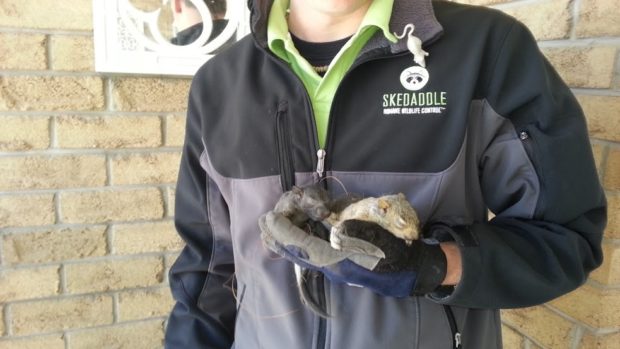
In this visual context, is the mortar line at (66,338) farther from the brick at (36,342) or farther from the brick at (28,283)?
the brick at (28,283)

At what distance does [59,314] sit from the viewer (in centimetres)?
132

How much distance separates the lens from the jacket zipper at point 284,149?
2.51ft

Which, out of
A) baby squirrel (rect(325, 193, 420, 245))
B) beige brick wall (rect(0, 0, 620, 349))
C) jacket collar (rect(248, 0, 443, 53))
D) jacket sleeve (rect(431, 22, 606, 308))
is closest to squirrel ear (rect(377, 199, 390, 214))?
baby squirrel (rect(325, 193, 420, 245))

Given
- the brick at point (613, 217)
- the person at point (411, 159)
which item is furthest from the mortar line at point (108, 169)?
the brick at point (613, 217)

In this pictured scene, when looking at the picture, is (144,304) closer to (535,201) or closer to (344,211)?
(344,211)

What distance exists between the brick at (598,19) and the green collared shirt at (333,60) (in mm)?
409

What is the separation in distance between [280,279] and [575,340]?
62cm

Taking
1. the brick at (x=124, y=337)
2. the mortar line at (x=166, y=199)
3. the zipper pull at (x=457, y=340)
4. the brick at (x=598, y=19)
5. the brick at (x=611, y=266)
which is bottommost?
the brick at (x=124, y=337)

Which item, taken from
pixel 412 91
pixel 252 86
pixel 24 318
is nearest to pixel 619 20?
pixel 412 91

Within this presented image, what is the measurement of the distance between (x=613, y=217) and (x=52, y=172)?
1.31 metres

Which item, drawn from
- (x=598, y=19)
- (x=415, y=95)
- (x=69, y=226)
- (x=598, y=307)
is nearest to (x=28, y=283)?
(x=69, y=226)

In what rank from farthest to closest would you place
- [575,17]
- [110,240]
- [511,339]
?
[110,240] < [511,339] < [575,17]

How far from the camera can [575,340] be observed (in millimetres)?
938

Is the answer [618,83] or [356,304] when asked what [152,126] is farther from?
[618,83]
